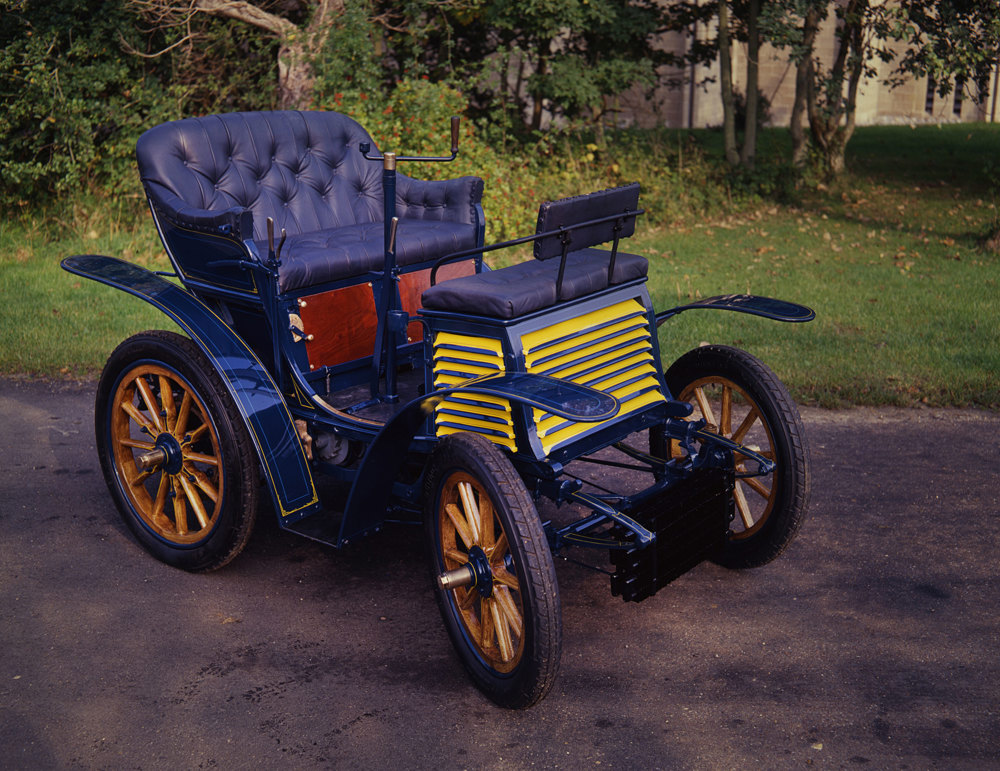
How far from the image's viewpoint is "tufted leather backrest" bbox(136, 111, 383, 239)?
4609 millimetres

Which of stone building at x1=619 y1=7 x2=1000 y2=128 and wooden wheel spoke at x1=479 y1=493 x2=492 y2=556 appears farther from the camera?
stone building at x1=619 y1=7 x2=1000 y2=128

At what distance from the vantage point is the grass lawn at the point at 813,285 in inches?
260

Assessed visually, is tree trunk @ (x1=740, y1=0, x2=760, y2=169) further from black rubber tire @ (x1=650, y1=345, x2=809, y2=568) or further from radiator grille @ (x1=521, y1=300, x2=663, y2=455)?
radiator grille @ (x1=521, y1=300, x2=663, y2=455)

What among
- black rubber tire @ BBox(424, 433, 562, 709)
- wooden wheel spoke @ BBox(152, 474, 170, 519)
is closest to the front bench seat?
black rubber tire @ BBox(424, 433, 562, 709)

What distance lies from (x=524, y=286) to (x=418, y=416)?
22.3 inches

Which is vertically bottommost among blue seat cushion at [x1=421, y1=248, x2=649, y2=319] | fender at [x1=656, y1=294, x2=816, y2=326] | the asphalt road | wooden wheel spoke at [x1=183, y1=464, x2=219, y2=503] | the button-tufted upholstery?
the asphalt road

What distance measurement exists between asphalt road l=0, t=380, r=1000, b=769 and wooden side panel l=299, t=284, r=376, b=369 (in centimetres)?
83

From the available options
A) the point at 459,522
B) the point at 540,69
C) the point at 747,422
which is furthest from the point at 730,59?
the point at 459,522

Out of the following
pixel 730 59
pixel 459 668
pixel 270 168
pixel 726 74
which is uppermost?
pixel 730 59

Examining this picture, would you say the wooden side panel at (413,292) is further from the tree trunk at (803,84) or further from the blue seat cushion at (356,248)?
the tree trunk at (803,84)

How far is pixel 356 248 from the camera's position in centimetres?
433

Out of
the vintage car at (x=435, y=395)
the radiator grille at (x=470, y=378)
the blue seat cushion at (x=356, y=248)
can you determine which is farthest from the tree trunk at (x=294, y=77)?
the radiator grille at (x=470, y=378)

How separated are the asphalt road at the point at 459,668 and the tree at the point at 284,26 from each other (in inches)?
272

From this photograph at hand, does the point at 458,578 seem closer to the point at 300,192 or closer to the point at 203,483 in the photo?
the point at 203,483
